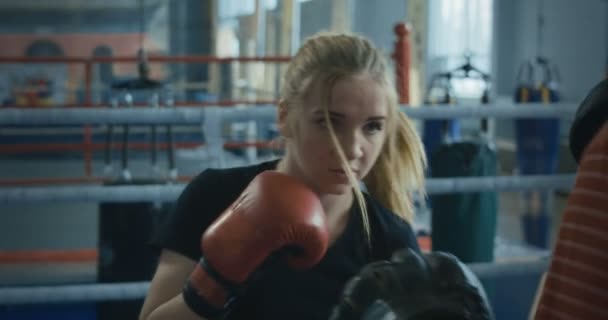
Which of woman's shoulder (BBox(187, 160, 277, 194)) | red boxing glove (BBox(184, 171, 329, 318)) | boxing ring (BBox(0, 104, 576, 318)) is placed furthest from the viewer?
boxing ring (BBox(0, 104, 576, 318))

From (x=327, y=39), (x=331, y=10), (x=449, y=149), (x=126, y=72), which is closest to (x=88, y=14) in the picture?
(x=126, y=72)

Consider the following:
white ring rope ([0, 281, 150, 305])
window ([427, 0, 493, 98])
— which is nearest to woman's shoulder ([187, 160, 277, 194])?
white ring rope ([0, 281, 150, 305])

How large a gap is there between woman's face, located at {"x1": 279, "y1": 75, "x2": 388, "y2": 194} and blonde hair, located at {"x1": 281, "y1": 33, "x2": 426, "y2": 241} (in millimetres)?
12

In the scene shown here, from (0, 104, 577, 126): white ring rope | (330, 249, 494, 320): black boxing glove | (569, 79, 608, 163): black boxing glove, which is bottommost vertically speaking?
(330, 249, 494, 320): black boxing glove

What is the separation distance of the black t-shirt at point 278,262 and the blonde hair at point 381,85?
0.09 feet

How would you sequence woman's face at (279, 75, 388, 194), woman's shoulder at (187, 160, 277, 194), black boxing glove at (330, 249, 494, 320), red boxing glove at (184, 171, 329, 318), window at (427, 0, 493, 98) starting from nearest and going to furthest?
black boxing glove at (330, 249, 494, 320) → red boxing glove at (184, 171, 329, 318) → woman's face at (279, 75, 388, 194) → woman's shoulder at (187, 160, 277, 194) → window at (427, 0, 493, 98)

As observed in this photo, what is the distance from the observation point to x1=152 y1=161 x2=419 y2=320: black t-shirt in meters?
1.12

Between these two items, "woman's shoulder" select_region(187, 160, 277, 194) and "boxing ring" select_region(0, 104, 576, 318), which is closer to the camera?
"woman's shoulder" select_region(187, 160, 277, 194)

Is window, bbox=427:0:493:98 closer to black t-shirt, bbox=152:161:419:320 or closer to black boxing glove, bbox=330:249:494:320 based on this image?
black t-shirt, bbox=152:161:419:320

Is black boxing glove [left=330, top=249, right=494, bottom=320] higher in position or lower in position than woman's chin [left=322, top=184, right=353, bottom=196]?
lower

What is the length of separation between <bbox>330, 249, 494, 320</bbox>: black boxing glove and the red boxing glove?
28 cm

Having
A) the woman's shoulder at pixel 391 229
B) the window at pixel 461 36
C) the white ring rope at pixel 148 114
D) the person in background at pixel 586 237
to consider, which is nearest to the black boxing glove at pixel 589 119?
the person in background at pixel 586 237

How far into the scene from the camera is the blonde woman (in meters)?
0.99

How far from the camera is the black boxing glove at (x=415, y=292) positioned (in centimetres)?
64
